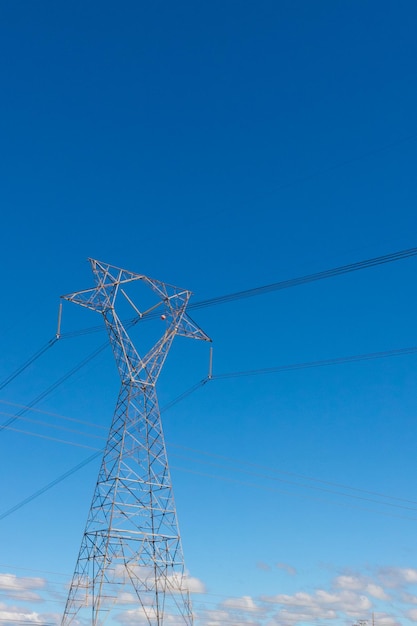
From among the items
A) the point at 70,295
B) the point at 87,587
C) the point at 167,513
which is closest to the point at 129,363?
the point at 70,295

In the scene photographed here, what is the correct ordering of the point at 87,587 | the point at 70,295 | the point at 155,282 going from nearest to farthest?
the point at 87,587, the point at 70,295, the point at 155,282

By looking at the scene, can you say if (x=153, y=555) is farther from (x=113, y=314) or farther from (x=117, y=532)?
(x=113, y=314)

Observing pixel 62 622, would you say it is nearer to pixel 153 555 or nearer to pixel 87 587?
pixel 87 587

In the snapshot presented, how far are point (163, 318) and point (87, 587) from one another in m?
22.5

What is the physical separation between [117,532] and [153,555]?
3816 mm

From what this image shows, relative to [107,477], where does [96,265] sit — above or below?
above

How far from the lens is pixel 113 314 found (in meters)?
64.5

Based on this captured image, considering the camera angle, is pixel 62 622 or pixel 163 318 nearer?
pixel 62 622

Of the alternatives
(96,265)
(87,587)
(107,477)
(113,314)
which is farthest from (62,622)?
(96,265)

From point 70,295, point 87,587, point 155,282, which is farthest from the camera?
point 155,282

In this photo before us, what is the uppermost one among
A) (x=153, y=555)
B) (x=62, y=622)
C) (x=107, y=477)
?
(x=107, y=477)

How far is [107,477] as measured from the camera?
60.8m

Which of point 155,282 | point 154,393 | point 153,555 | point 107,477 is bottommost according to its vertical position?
point 153,555

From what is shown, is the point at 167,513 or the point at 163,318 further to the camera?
the point at 163,318
